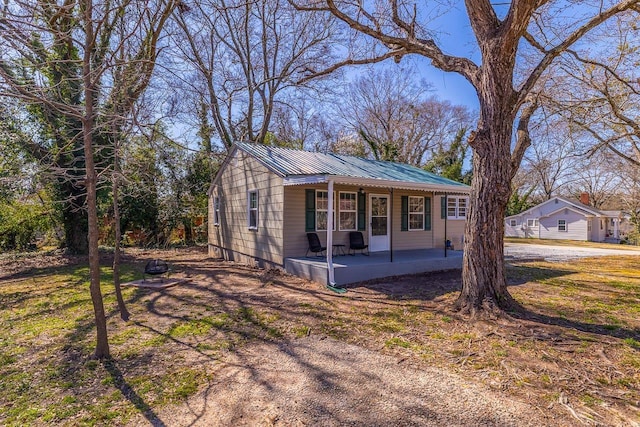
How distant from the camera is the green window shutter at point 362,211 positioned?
34.0ft

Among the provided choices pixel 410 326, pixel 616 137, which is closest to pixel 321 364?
pixel 410 326

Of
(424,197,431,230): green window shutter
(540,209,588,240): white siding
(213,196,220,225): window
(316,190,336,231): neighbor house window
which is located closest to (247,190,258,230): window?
(316,190,336,231): neighbor house window

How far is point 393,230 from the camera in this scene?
9.65 m

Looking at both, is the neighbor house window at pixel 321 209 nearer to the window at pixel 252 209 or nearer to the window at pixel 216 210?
the window at pixel 252 209

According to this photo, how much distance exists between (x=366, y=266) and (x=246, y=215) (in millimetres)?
4579

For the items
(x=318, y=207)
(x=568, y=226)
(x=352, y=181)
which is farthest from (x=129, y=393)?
(x=568, y=226)

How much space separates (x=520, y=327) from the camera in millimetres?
4754

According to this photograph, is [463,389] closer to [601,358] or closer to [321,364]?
[321,364]

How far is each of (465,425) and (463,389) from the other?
0.61 meters

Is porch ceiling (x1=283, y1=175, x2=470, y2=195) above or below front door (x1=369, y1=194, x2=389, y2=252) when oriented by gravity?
above

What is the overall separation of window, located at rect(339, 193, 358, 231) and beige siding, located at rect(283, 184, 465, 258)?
0.18 m

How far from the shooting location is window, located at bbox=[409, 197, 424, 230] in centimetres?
1152

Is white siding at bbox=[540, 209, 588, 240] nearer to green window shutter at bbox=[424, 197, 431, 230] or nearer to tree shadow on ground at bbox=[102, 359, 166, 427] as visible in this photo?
green window shutter at bbox=[424, 197, 431, 230]

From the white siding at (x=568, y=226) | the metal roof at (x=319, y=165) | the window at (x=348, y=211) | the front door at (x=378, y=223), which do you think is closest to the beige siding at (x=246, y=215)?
the metal roof at (x=319, y=165)
